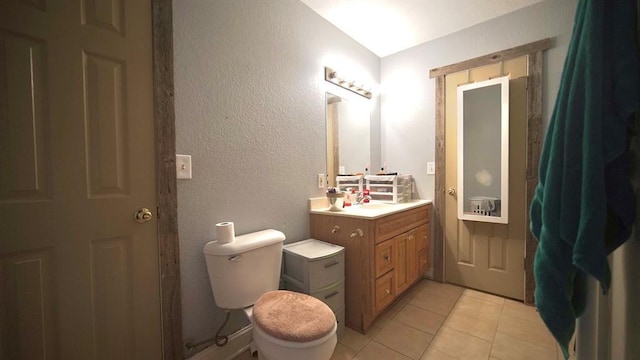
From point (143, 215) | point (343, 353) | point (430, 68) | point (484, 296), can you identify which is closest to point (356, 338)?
point (343, 353)

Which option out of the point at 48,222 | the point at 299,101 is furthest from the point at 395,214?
the point at 48,222

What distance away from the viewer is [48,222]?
93 cm

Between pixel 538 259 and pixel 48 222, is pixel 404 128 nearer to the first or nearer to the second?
pixel 538 259

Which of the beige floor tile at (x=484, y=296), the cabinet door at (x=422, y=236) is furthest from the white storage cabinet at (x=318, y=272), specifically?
the beige floor tile at (x=484, y=296)

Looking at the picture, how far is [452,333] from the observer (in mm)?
1649

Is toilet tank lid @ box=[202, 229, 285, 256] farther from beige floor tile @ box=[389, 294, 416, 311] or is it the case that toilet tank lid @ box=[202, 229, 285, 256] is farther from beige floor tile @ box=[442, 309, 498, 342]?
beige floor tile @ box=[442, 309, 498, 342]

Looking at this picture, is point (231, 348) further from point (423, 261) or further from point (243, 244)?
point (423, 261)

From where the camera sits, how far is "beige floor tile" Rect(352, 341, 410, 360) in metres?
1.44

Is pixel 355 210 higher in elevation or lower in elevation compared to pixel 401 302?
higher

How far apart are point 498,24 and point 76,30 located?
2.92 m

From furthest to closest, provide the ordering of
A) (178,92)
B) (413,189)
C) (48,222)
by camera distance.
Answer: (413,189) < (178,92) < (48,222)

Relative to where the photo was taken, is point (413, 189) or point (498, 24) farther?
point (413, 189)

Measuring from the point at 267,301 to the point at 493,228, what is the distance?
2075 millimetres

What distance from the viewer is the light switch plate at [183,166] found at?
→ 126cm
